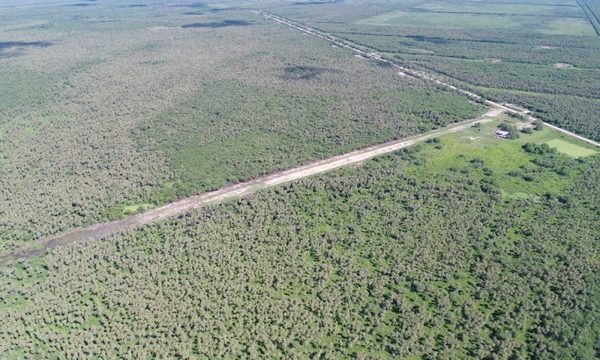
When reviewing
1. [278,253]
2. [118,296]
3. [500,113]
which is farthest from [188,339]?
[500,113]

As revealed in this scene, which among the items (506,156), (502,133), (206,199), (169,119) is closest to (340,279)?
(206,199)

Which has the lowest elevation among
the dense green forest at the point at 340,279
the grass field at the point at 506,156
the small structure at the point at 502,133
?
the dense green forest at the point at 340,279

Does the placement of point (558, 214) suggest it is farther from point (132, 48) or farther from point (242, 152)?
point (132, 48)

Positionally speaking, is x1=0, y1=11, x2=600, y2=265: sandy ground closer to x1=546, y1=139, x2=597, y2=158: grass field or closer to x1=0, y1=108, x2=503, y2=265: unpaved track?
x1=0, y1=108, x2=503, y2=265: unpaved track

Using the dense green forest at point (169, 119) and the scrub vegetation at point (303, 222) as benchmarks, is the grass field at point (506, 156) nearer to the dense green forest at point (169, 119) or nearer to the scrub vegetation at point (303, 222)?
the scrub vegetation at point (303, 222)

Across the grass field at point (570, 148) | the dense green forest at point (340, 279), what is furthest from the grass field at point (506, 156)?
the dense green forest at point (340, 279)
